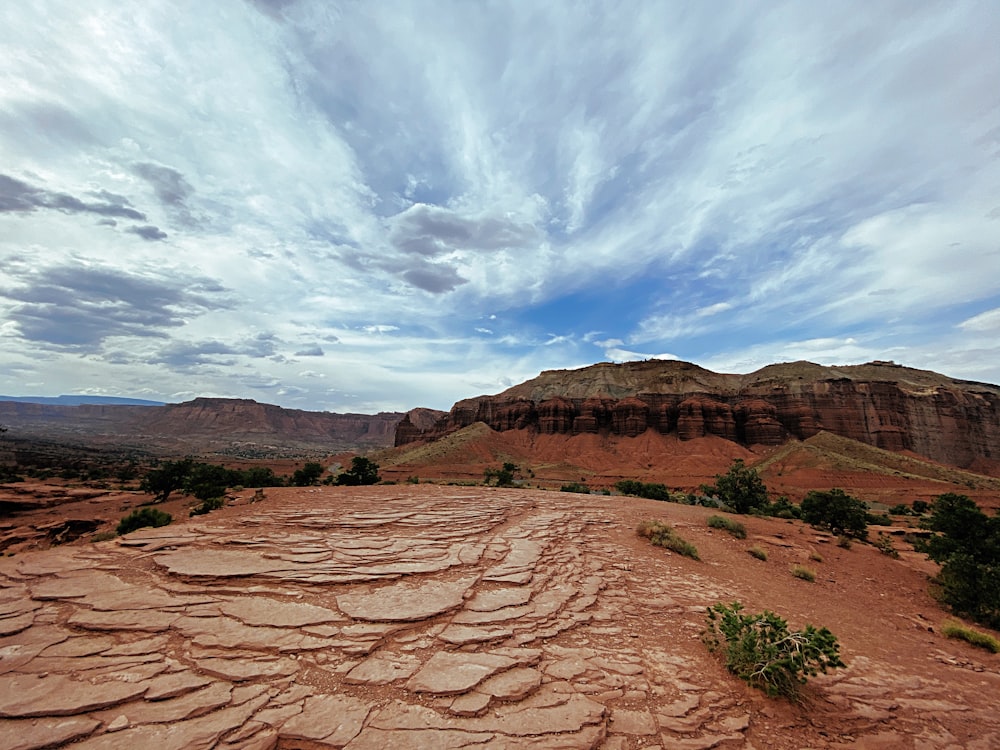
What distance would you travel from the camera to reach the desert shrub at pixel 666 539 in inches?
367

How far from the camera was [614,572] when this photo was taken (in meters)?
7.52

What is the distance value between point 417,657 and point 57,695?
289 centimetres

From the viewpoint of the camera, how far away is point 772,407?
5338 cm

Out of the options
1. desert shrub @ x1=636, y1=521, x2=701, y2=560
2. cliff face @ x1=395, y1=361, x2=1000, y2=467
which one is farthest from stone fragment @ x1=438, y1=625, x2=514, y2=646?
cliff face @ x1=395, y1=361, x2=1000, y2=467

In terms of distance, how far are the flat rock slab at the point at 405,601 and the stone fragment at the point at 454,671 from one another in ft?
3.18

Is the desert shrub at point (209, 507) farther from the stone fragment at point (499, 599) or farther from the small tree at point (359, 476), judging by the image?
the stone fragment at point (499, 599)

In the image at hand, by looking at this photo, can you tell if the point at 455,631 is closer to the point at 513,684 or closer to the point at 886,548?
the point at 513,684

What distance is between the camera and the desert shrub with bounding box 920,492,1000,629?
8.76 meters

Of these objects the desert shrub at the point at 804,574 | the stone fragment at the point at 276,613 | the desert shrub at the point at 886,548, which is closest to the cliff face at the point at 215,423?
the desert shrub at the point at 886,548

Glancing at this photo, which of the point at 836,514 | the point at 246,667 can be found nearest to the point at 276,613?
the point at 246,667

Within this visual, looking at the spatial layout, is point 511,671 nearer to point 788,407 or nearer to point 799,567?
point 799,567

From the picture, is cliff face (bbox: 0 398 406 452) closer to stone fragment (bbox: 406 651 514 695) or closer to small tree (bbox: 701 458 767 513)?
small tree (bbox: 701 458 767 513)

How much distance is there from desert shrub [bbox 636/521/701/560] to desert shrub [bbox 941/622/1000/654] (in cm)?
394

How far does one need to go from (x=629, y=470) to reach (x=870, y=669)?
4631 cm
